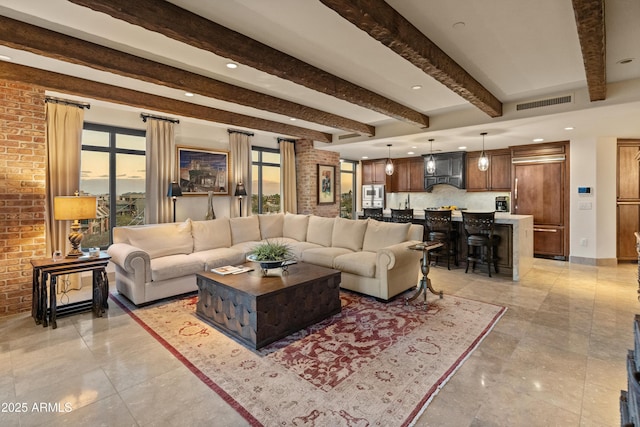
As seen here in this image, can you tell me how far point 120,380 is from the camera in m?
2.24

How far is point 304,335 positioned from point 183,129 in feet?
14.1

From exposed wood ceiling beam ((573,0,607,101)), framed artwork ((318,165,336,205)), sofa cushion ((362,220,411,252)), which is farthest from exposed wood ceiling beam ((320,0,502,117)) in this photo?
framed artwork ((318,165,336,205))

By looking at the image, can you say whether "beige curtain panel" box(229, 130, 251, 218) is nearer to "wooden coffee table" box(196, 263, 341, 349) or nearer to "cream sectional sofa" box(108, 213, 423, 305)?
"cream sectional sofa" box(108, 213, 423, 305)

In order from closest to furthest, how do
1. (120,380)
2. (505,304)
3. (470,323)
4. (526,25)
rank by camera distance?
(120,380) < (526,25) < (470,323) < (505,304)

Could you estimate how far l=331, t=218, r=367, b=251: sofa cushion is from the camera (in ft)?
15.5

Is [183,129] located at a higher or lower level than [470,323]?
higher

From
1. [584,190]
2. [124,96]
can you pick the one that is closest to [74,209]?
[124,96]

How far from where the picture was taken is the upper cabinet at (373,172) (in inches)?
371

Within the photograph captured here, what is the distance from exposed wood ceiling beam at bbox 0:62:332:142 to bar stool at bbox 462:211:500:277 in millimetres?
3681

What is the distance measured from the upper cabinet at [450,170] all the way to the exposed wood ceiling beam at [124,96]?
4446 millimetres

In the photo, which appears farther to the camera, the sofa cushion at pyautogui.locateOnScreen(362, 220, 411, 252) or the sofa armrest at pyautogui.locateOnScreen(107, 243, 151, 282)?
the sofa cushion at pyautogui.locateOnScreen(362, 220, 411, 252)

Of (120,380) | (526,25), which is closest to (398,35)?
(526,25)

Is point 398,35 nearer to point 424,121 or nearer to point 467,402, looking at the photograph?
point 467,402

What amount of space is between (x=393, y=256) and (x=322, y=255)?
113cm
